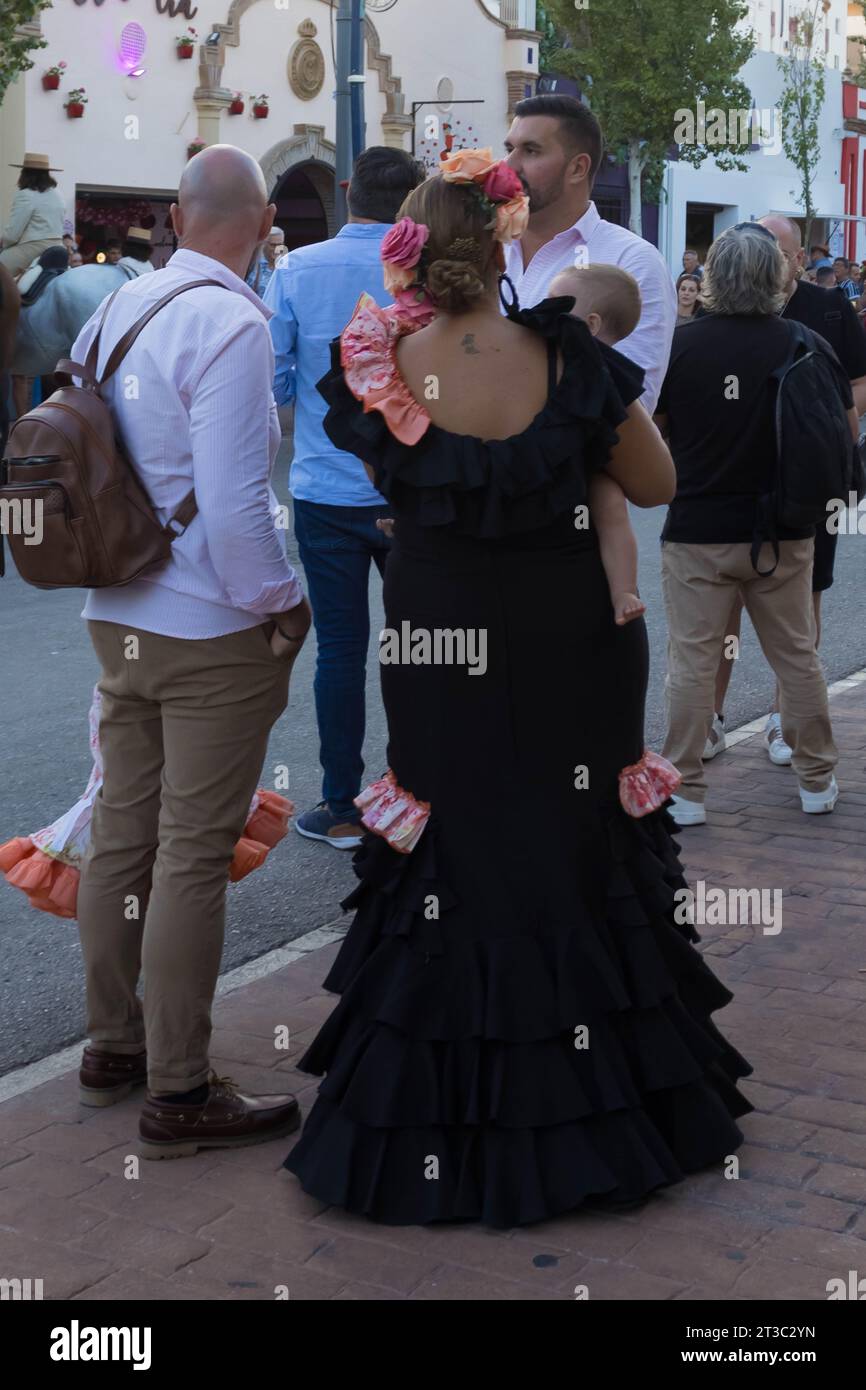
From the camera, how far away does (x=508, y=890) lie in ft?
11.7

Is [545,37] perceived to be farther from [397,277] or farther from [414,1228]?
[414,1228]

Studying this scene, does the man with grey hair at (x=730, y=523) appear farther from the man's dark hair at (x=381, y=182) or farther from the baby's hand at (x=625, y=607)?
the baby's hand at (x=625, y=607)

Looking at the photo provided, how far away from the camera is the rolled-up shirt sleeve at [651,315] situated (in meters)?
4.84

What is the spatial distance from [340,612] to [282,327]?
94 centimetres

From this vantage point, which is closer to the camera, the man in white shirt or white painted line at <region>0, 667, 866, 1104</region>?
white painted line at <region>0, 667, 866, 1104</region>

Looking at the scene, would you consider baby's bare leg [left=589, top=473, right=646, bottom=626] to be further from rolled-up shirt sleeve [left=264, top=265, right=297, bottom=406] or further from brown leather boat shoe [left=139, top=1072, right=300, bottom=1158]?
rolled-up shirt sleeve [left=264, top=265, right=297, bottom=406]

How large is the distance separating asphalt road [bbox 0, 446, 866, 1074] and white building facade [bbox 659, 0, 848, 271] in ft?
96.6

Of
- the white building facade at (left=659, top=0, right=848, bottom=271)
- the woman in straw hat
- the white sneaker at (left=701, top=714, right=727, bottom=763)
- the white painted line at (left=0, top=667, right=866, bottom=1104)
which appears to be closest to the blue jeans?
the white painted line at (left=0, top=667, right=866, bottom=1104)

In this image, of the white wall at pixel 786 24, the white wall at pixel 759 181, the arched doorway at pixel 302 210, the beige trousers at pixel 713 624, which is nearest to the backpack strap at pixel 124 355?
the beige trousers at pixel 713 624

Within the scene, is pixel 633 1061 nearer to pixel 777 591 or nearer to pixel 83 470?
pixel 83 470

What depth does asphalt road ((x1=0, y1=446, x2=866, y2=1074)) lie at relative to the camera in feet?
15.7

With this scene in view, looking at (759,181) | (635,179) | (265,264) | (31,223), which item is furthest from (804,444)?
(759,181)
